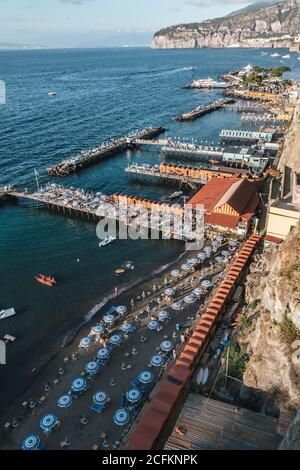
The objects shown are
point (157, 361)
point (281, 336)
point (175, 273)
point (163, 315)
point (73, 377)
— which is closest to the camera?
point (281, 336)

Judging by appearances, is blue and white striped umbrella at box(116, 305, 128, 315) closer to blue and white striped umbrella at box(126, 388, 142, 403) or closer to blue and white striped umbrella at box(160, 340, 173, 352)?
blue and white striped umbrella at box(160, 340, 173, 352)

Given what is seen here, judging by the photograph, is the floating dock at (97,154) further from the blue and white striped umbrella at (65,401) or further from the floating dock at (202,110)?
the blue and white striped umbrella at (65,401)

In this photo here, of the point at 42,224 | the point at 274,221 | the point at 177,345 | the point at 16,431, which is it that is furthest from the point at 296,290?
the point at 42,224

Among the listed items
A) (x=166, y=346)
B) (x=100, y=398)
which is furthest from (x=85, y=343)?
(x=166, y=346)

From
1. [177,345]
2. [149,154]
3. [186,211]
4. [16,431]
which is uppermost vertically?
[149,154]

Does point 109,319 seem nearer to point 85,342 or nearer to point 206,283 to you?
point 85,342

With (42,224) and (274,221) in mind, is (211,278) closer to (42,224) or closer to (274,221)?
(274,221)

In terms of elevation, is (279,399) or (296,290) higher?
(296,290)
